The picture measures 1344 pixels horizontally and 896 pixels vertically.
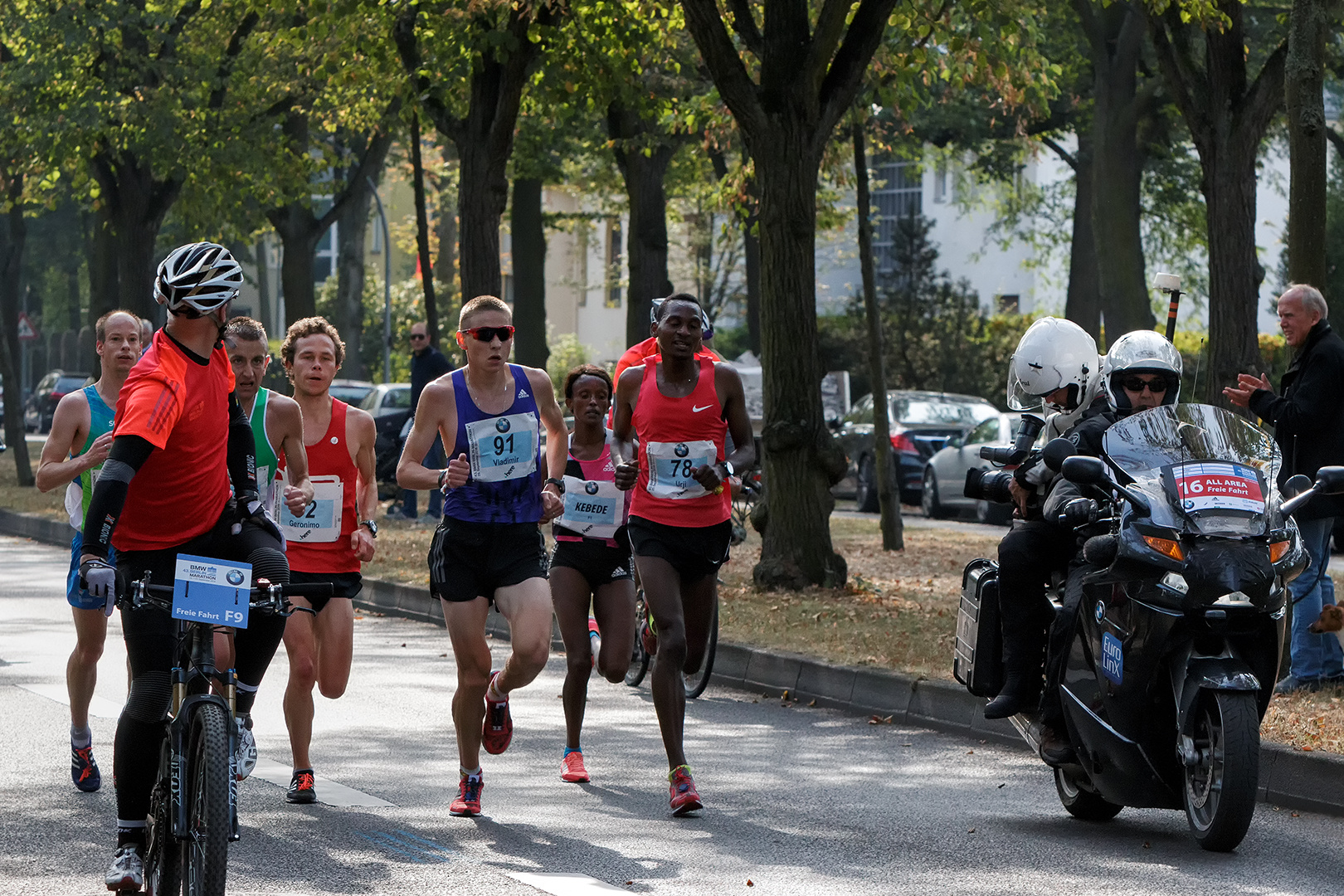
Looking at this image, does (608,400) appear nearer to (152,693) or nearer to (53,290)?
(152,693)

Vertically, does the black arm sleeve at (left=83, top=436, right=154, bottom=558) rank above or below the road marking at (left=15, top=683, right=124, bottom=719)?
above

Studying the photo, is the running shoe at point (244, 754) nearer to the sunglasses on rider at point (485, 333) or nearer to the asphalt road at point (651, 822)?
the asphalt road at point (651, 822)

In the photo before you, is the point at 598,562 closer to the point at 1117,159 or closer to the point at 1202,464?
the point at 1202,464

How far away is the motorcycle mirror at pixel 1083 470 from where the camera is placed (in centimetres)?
666

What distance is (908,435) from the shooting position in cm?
2869

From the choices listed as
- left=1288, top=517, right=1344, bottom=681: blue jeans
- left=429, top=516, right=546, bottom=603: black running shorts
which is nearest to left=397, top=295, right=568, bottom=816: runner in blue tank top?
left=429, top=516, right=546, bottom=603: black running shorts

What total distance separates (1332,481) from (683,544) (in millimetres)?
2555

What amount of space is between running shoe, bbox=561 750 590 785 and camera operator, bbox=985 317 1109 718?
1808 millimetres

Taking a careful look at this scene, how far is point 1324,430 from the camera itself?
10.2 m

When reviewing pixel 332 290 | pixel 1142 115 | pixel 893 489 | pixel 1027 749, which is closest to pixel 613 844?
pixel 1027 749

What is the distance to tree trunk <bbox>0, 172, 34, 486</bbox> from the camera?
98.9 feet

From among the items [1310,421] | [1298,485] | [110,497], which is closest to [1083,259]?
[1310,421]

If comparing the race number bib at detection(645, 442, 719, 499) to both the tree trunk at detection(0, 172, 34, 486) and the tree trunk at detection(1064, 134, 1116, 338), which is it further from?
the tree trunk at detection(1064, 134, 1116, 338)

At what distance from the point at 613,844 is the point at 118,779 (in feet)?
6.27
